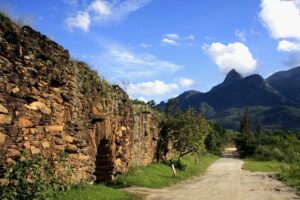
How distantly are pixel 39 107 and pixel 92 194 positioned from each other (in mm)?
3467

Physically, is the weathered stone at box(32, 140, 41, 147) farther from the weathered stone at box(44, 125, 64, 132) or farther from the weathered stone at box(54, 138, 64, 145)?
the weathered stone at box(54, 138, 64, 145)

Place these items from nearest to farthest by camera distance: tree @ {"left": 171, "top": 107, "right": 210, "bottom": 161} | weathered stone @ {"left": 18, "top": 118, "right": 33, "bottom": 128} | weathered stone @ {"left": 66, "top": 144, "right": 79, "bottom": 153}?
1. weathered stone @ {"left": 18, "top": 118, "right": 33, "bottom": 128}
2. weathered stone @ {"left": 66, "top": 144, "right": 79, "bottom": 153}
3. tree @ {"left": 171, "top": 107, "right": 210, "bottom": 161}

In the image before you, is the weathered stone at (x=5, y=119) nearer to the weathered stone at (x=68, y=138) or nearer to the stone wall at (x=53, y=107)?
the stone wall at (x=53, y=107)

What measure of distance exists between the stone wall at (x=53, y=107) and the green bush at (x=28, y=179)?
25 cm

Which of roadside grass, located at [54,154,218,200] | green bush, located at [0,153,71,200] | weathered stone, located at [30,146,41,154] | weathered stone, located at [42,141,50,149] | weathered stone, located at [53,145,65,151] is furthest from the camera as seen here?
roadside grass, located at [54,154,218,200]

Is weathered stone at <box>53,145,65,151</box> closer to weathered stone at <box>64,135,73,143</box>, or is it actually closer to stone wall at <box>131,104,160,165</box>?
weathered stone at <box>64,135,73,143</box>

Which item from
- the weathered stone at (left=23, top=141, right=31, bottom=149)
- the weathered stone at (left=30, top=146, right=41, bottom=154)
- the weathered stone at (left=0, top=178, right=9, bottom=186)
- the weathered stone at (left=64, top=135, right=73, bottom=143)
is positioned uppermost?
the weathered stone at (left=64, top=135, right=73, bottom=143)

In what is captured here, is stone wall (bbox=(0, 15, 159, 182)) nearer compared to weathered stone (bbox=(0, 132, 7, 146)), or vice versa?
weathered stone (bbox=(0, 132, 7, 146))

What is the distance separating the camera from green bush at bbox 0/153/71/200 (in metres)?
9.06

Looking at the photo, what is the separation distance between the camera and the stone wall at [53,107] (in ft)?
31.4

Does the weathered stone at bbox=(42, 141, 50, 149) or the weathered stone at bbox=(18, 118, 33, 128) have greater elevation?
the weathered stone at bbox=(18, 118, 33, 128)

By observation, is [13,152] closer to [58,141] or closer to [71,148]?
[58,141]

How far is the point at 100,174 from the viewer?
18.2m

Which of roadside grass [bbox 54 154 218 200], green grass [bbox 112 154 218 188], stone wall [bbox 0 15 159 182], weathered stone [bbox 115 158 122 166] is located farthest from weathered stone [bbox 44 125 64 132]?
weathered stone [bbox 115 158 122 166]
